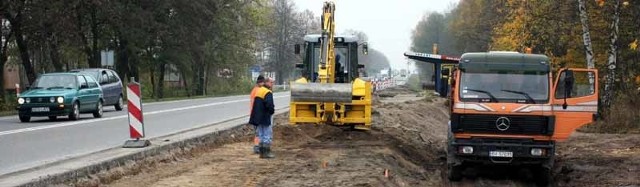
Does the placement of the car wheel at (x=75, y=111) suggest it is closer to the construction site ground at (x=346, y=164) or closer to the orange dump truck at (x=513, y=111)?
the construction site ground at (x=346, y=164)

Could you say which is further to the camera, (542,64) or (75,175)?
A: (542,64)

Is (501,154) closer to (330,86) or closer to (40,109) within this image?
(330,86)

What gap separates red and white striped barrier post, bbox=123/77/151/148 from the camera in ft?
42.4

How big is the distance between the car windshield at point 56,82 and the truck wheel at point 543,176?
604 inches

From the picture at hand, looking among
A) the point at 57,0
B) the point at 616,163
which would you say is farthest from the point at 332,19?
the point at 57,0

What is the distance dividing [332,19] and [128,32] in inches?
1163

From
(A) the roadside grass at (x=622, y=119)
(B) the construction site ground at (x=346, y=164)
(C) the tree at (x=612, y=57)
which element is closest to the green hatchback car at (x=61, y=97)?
(B) the construction site ground at (x=346, y=164)

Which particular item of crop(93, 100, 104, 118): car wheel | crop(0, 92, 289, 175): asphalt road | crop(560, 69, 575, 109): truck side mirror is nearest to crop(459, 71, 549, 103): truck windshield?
crop(560, 69, 575, 109): truck side mirror

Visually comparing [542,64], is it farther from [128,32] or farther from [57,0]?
[128,32]

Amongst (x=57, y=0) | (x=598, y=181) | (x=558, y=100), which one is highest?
(x=57, y=0)

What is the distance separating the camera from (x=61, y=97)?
70.8 feet

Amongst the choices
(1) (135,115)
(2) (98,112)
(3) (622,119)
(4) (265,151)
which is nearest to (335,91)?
(4) (265,151)

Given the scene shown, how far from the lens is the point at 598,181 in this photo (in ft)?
43.6

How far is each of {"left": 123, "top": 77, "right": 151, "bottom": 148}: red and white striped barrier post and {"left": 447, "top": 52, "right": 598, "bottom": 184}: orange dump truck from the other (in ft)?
18.6
